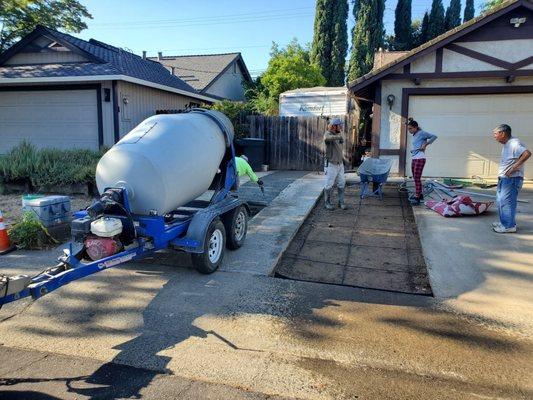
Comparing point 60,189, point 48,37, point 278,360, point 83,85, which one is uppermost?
point 48,37

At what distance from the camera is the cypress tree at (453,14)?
136ft

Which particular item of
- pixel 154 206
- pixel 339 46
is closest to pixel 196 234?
pixel 154 206

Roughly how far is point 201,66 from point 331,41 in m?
12.8

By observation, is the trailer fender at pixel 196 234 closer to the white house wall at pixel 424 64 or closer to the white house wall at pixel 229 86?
the white house wall at pixel 424 64

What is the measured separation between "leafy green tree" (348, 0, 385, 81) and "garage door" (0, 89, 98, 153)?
85.1 ft

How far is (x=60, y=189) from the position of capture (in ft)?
32.6

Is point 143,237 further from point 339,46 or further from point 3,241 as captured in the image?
point 339,46

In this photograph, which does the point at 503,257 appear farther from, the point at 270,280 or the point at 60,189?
the point at 60,189

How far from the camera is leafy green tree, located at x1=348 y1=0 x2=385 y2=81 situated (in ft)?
115

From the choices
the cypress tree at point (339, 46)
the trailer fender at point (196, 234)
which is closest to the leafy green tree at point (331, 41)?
the cypress tree at point (339, 46)

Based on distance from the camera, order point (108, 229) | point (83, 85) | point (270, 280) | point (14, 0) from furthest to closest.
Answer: point (14, 0)
point (83, 85)
point (270, 280)
point (108, 229)

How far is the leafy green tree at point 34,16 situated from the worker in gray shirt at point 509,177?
55.6ft

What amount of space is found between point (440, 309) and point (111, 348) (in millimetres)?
3327

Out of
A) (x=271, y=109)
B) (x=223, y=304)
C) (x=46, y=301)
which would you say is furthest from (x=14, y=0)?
(x=223, y=304)
